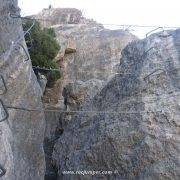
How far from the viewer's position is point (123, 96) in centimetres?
1259

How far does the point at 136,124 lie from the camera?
1133 centimetres

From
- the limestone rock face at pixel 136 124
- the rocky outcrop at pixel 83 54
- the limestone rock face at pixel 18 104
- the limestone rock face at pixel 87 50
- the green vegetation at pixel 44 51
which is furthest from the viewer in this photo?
the limestone rock face at pixel 87 50

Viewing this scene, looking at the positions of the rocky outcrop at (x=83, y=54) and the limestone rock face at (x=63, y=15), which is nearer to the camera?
the rocky outcrop at (x=83, y=54)

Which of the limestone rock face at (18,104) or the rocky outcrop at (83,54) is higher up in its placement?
the limestone rock face at (18,104)

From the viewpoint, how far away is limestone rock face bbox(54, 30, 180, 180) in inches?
420

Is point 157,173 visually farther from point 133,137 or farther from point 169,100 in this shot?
point 169,100

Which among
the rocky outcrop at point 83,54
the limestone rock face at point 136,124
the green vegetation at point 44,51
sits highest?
the limestone rock face at point 136,124

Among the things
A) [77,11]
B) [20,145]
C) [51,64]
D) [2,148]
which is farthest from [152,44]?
[77,11]

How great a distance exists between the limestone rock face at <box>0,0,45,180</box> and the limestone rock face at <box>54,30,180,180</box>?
1205mm

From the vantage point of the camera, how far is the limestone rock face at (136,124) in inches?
420

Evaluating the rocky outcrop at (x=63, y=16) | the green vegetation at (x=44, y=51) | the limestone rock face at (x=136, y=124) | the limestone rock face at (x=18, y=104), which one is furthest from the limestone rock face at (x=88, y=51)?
the limestone rock face at (x=18, y=104)

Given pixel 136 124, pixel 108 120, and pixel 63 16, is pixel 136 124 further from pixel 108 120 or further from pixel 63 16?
pixel 63 16

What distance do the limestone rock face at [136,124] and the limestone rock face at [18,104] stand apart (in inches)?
47.4

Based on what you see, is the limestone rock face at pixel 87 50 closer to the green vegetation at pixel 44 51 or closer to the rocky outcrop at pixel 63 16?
the rocky outcrop at pixel 63 16
